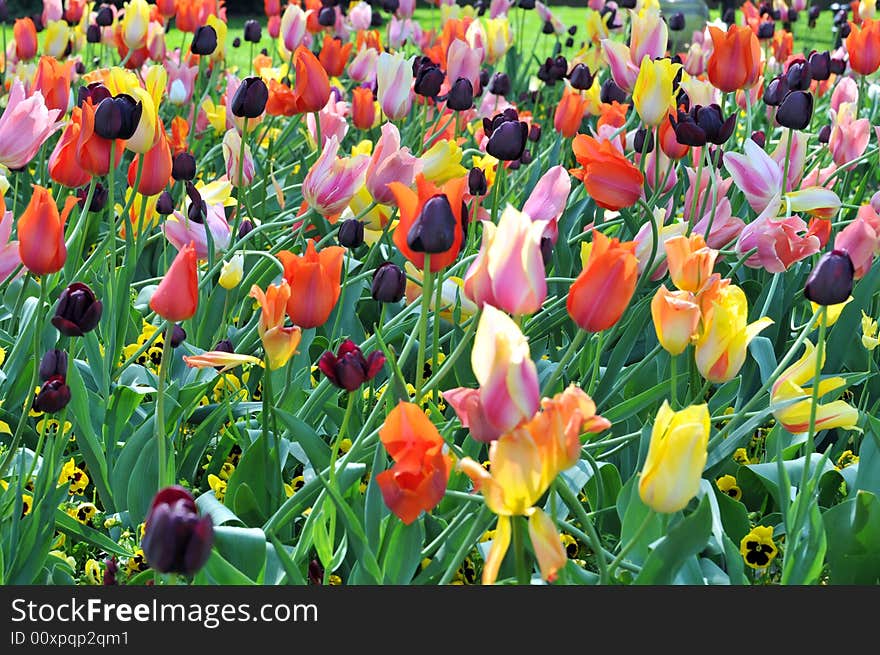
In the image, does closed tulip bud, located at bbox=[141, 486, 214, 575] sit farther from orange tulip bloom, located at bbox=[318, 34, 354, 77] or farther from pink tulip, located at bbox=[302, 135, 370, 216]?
orange tulip bloom, located at bbox=[318, 34, 354, 77]

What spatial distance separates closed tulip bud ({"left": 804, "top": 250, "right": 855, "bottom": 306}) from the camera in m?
1.36

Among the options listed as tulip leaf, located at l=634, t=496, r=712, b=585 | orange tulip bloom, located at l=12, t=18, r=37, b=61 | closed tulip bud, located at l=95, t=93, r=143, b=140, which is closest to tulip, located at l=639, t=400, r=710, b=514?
tulip leaf, located at l=634, t=496, r=712, b=585

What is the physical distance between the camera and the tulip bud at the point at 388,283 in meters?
1.82

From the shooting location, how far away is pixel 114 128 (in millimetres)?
1758

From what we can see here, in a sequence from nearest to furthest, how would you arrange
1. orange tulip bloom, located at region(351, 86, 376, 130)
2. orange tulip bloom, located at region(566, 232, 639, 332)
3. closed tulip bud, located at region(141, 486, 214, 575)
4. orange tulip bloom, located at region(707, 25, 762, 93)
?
closed tulip bud, located at region(141, 486, 214, 575)
orange tulip bloom, located at region(566, 232, 639, 332)
orange tulip bloom, located at region(707, 25, 762, 93)
orange tulip bloom, located at region(351, 86, 376, 130)

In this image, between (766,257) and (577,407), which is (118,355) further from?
(577,407)

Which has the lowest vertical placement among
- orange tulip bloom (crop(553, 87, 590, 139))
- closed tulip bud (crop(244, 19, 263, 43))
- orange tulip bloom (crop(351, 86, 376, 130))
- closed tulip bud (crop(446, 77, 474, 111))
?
closed tulip bud (crop(244, 19, 263, 43))

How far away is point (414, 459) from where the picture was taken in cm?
121

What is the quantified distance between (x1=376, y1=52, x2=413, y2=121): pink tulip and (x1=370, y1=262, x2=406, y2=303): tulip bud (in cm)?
101

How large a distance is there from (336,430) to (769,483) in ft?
2.46

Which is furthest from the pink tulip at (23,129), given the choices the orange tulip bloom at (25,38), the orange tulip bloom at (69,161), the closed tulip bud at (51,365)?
the orange tulip bloom at (25,38)

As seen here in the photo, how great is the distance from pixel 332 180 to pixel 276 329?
634 mm

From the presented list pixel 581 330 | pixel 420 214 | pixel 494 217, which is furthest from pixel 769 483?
pixel 494 217

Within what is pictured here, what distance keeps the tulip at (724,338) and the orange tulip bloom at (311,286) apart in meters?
0.50
